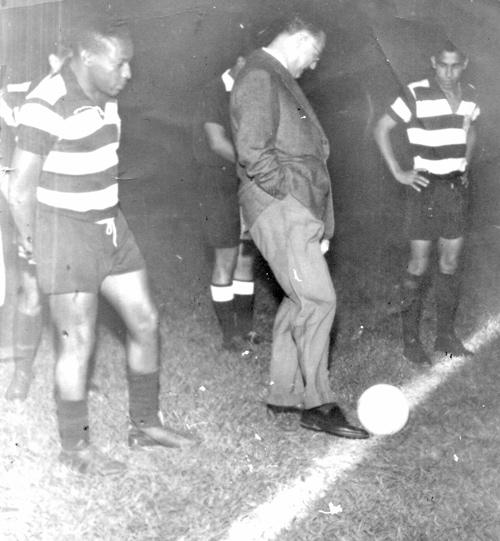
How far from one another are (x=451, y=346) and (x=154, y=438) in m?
2.54

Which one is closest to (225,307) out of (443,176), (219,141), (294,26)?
(219,141)

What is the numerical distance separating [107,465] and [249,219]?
143 cm

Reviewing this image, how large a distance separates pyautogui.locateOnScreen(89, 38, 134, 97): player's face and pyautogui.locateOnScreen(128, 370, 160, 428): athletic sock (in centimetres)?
140

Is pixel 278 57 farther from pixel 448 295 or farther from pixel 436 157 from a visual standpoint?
pixel 448 295

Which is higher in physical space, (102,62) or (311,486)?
(102,62)

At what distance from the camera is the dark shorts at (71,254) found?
385cm

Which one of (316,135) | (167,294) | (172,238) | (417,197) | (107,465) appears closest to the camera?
(107,465)

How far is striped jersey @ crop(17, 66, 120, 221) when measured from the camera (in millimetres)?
3721

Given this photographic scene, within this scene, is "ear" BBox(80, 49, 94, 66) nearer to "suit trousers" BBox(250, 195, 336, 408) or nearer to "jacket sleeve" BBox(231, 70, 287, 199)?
"jacket sleeve" BBox(231, 70, 287, 199)

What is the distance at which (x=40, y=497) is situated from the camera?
3.83 m

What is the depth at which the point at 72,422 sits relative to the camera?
4012 millimetres

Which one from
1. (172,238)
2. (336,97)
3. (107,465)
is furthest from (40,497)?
(336,97)

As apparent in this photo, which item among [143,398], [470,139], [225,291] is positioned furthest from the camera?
[225,291]

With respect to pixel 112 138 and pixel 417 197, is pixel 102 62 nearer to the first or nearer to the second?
pixel 112 138
